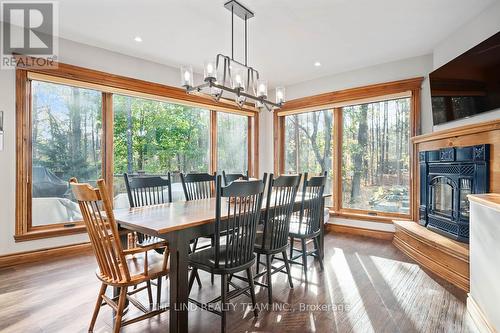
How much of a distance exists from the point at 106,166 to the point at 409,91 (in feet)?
15.3

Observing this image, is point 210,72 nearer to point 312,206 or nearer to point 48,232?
point 312,206

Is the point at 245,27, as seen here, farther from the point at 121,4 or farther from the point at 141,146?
the point at 141,146

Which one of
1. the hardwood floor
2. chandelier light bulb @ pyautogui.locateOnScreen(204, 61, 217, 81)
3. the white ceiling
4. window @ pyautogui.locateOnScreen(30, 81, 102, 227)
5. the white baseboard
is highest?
the white ceiling

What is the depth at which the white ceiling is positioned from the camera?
272 cm

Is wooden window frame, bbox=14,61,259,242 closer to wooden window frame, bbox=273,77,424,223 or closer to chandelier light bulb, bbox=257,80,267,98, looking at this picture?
chandelier light bulb, bbox=257,80,267,98

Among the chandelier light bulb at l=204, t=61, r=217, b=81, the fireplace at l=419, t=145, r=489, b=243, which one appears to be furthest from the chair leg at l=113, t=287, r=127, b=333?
the fireplace at l=419, t=145, r=489, b=243

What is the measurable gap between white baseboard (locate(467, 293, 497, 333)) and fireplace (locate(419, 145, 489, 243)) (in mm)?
973

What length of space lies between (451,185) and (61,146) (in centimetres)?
499

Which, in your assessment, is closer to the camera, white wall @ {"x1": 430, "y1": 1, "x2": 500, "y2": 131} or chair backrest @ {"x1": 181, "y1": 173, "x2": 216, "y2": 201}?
white wall @ {"x1": 430, "y1": 1, "x2": 500, "y2": 131}

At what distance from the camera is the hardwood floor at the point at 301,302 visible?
6.51 ft

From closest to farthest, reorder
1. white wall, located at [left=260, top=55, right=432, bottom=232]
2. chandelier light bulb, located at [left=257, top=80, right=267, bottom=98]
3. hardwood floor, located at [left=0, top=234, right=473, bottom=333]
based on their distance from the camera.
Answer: hardwood floor, located at [left=0, top=234, right=473, bottom=333] → chandelier light bulb, located at [left=257, top=80, right=267, bottom=98] → white wall, located at [left=260, top=55, right=432, bottom=232]

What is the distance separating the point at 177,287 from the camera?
170 centimetres

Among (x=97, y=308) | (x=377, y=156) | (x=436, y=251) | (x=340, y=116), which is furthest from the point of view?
(x=340, y=116)

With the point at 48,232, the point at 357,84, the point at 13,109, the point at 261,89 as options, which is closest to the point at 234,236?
the point at 261,89
